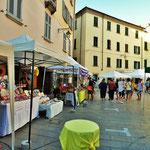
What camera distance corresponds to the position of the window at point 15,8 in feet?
19.9

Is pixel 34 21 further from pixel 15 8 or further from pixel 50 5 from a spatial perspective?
pixel 50 5

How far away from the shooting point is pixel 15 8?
21.1 feet

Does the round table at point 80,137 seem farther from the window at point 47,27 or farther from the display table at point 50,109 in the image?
the window at point 47,27

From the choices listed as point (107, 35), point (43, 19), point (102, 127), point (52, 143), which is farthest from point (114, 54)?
point (52, 143)

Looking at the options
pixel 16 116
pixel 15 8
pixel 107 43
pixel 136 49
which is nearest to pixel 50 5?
pixel 15 8

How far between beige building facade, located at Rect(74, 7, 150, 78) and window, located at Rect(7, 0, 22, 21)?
647 inches

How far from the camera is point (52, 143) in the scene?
340 centimetres

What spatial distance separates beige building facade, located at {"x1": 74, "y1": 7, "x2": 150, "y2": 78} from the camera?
2292 centimetres

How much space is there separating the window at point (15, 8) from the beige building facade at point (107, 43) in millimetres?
16438

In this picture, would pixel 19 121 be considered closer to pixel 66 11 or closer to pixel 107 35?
pixel 66 11

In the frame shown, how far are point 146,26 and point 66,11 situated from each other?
23800 mm

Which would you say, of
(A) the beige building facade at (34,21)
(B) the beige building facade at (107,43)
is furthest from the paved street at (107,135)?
(B) the beige building facade at (107,43)

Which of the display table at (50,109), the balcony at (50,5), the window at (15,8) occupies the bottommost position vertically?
the display table at (50,109)

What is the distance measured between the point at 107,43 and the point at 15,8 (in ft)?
67.4
